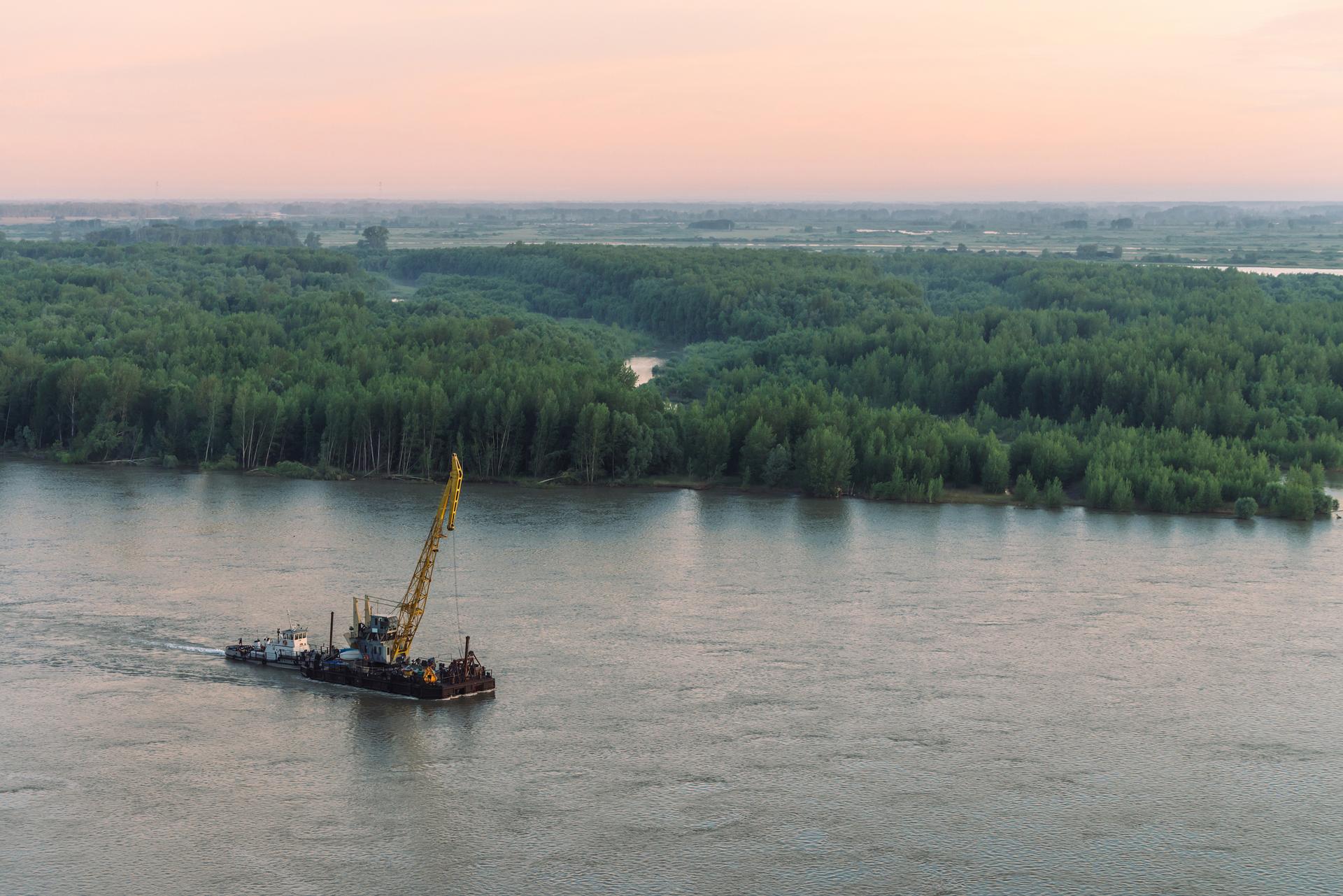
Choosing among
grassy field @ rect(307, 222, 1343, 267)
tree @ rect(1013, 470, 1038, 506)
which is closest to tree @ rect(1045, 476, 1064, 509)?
tree @ rect(1013, 470, 1038, 506)

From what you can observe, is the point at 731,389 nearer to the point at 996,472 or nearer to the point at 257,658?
the point at 996,472

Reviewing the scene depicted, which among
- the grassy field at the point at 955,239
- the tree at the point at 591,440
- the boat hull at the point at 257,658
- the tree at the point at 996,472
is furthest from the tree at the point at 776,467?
the grassy field at the point at 955,239

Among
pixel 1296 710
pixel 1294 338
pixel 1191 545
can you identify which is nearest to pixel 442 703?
pixel 1296 710

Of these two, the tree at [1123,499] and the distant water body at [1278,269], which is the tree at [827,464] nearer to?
the tree at [1123,499]

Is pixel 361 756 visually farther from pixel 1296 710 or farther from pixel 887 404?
pixel 887 404

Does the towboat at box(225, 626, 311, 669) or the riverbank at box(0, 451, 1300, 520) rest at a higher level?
the riverbank at box(0, 451, 1300, 520)

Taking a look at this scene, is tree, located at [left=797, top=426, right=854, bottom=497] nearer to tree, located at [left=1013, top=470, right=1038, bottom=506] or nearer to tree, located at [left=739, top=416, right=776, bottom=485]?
Result: tree, located at [left=739, top=416, right=776, bottom=485]
